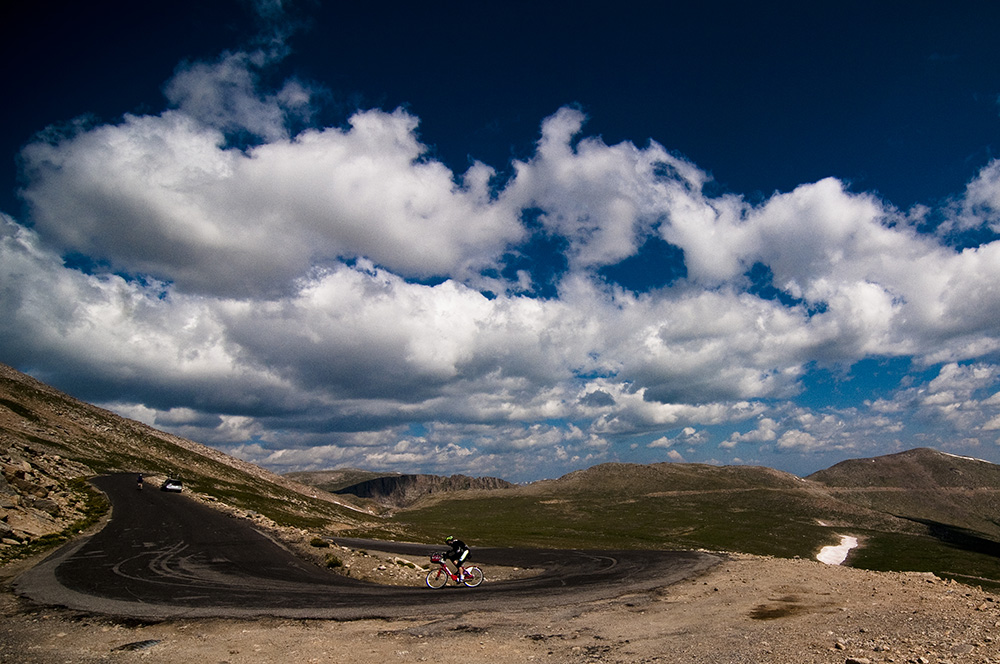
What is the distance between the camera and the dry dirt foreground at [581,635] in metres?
14.3

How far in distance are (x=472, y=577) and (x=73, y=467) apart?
254 ft

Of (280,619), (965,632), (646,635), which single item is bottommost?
(280,619)

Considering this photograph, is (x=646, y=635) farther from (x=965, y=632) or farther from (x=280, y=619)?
(x=280, y=619)

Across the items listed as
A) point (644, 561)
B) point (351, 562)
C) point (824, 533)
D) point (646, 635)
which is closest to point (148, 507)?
point (351, 562)

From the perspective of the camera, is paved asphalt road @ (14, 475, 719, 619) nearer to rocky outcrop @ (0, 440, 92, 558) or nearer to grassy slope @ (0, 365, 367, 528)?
rocky outcrop @ (0, 440, 92, 558)

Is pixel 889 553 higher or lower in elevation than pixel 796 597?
lower

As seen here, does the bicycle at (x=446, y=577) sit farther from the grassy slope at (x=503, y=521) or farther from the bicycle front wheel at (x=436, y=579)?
the grassy slope at (x=503, y=521)

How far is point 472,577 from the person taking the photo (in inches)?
1101

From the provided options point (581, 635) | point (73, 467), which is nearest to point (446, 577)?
point (581, 635)

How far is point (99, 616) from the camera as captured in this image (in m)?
18.3

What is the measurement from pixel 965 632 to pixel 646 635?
9715 millimetres

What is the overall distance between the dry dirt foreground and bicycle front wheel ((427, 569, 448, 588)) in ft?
26.0

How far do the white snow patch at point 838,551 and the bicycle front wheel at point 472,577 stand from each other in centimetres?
11823

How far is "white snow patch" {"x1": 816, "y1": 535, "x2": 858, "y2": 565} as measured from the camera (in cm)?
11901
